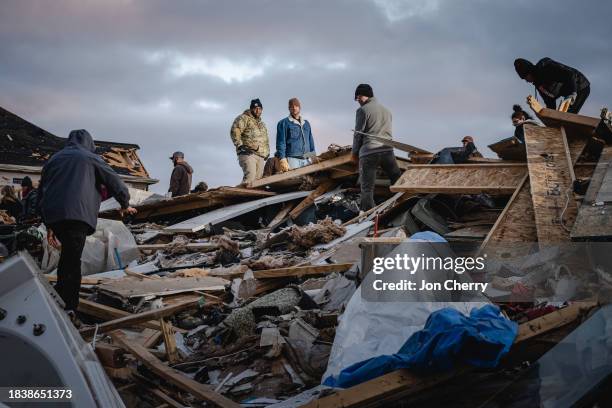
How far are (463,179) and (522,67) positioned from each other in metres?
1.83

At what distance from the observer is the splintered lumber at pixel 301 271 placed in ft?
18.0

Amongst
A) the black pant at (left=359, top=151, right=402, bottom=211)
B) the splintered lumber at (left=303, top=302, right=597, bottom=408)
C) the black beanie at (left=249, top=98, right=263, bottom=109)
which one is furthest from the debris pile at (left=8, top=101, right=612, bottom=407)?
the black beanie at (left=249, top=98, right=263, bottom=109)

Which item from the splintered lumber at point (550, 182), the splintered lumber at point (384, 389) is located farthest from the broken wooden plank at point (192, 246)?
the splintered lumber at point (384, 389)

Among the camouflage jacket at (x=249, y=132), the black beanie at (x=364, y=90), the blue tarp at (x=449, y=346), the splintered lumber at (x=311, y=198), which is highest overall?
the black beanie at (x=364, y=90)

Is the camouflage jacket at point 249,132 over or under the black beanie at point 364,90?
under

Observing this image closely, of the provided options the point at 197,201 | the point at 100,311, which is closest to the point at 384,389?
the point at 100,311

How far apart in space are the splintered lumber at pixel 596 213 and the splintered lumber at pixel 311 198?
15.2 ft

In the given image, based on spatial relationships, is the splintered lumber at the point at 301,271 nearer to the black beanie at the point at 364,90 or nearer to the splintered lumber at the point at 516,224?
the splintered lumber at the point at 516,224

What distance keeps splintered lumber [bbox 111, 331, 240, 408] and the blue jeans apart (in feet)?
20.5

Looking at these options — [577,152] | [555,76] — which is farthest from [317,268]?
[555,76]

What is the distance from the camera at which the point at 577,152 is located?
6.27 m

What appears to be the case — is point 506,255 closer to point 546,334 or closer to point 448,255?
point 448,255

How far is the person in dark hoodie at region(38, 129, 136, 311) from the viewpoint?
15.6 feet

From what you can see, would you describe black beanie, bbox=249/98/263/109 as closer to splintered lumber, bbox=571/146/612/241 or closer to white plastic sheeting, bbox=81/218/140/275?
white plastic sheeting, bbox=81/218/140/275
